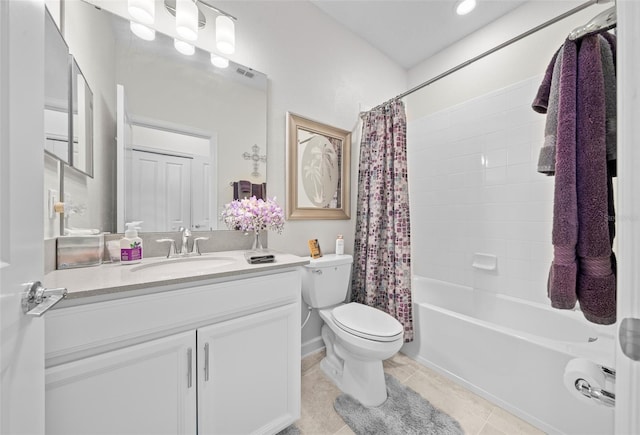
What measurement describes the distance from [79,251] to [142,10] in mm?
1199

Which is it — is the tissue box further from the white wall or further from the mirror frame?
the white wall

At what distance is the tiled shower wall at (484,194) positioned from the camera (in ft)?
5.53

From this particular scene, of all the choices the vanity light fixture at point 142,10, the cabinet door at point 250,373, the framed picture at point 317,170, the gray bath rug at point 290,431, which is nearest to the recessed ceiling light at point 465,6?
the framed picture at point 317,170

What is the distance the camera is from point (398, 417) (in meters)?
1.30

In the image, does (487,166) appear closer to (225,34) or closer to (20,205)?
(225,34)

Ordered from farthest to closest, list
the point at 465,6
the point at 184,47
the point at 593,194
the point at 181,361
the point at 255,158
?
the point at 465,6 → the point at 255,158 → the point at 184,47 → the point at 181,361 → the point at 593,194

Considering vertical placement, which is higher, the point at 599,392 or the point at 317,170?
the point at 317,170

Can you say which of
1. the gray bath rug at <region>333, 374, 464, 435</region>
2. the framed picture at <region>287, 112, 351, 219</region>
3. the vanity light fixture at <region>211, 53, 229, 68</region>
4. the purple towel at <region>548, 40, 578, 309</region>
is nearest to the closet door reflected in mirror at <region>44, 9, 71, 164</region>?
the vanity light fixture at <region>211, 53, 229, 68</region>

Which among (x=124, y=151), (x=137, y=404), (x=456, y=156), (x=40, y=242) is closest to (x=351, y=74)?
(x=456, y=156)

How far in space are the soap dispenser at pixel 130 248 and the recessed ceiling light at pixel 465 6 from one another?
264 centimetres

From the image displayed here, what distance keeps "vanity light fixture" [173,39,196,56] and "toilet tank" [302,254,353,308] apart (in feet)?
4.67

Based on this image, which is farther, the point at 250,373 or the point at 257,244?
the point at 257,244

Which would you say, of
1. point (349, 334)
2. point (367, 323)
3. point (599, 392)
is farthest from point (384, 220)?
point (599, 392)

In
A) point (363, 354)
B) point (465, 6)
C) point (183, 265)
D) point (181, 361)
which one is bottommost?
point (363, 354)
